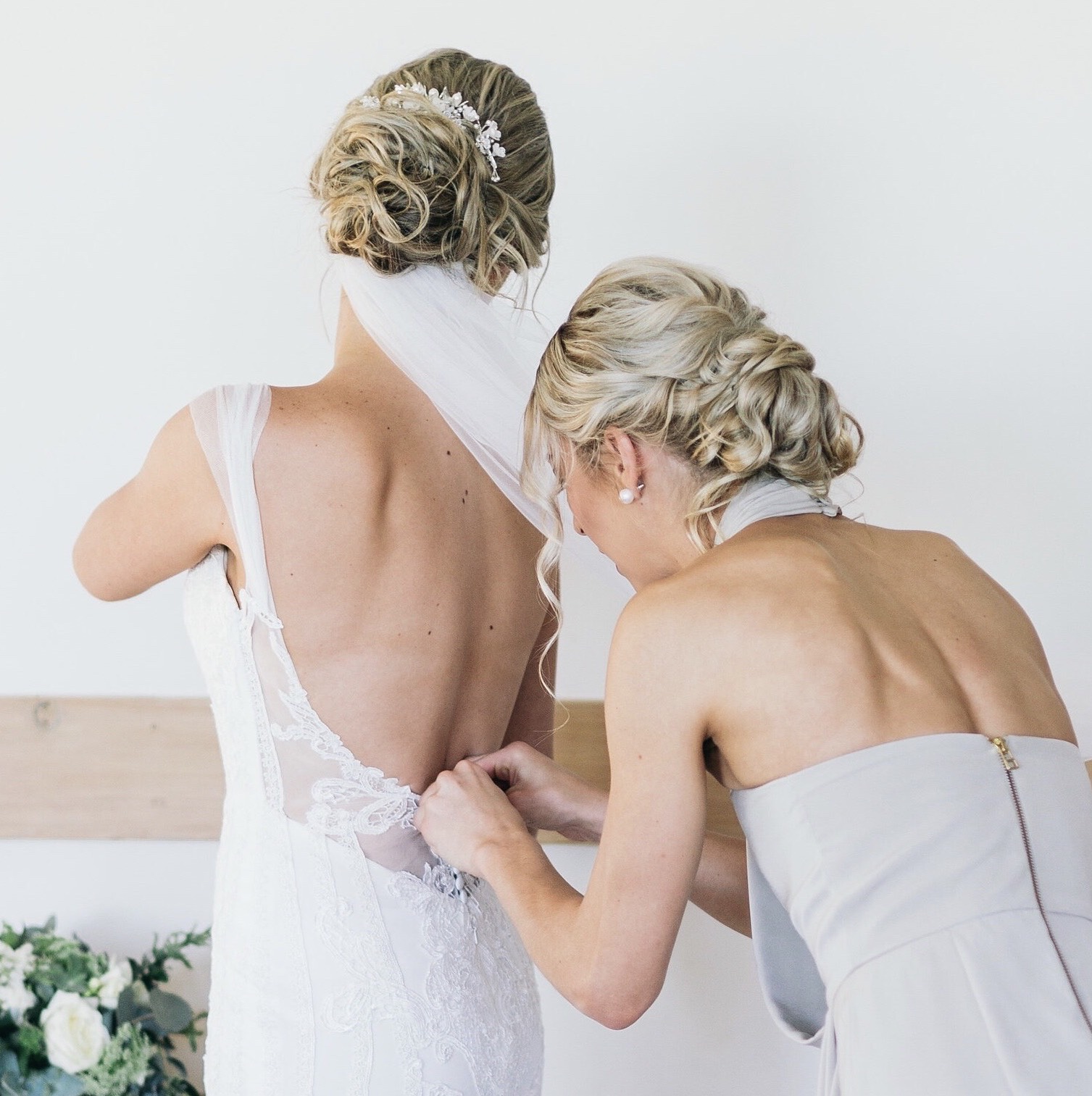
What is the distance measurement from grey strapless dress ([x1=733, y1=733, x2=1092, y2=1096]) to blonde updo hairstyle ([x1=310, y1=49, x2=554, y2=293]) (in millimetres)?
656

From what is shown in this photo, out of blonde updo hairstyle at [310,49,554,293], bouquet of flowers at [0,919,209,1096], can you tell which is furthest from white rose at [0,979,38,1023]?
blonde updo hairstyle at [310,49,554,293]

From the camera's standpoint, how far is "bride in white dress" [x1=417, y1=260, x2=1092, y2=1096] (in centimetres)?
92

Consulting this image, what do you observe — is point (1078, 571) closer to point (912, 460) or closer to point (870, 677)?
point (912, 460)

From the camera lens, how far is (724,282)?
1.14 meters

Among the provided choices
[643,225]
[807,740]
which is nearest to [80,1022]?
[807,740]

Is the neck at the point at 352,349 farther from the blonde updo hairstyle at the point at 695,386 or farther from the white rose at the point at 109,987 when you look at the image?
the white rose at the point at 109,987

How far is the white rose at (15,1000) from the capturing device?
174 centimetres

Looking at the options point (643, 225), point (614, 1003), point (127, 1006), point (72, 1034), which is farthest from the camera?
point (643, 225)

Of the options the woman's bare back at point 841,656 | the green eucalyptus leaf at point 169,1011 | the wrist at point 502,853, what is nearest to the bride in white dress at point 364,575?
the wrist at point 502,853

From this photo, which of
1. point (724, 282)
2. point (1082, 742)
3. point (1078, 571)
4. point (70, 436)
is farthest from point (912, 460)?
point (70, 436)

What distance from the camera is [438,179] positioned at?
1.20 meters

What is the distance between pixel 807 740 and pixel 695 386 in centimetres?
33

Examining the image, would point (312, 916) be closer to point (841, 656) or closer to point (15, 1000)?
point (841, 656)

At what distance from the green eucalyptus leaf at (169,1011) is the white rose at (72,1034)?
0.43ft
